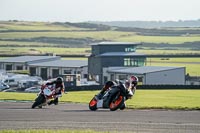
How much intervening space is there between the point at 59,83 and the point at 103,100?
105 inches

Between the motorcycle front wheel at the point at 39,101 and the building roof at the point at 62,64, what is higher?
the motorcycle front wheel at the point at 39,101

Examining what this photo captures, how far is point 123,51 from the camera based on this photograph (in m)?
89.2

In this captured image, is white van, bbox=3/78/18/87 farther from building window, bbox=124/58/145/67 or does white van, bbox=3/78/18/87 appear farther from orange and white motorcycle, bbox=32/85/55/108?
orange and white motorcycle, bbox=32/85/55/108

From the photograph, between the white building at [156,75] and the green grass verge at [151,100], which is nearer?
the green grass verge at [151,100]

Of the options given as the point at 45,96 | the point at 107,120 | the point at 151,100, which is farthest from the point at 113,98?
the point at 151,100

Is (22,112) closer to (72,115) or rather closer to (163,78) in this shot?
(72,115)

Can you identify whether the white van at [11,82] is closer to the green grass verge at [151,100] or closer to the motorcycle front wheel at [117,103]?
the green grass verge at [151,100]

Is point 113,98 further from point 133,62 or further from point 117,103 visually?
point 133,62

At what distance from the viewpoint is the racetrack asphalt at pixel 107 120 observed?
16.8 metres

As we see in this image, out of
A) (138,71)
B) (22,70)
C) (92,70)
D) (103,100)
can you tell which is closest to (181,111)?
(103,100)

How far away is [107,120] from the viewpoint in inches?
731

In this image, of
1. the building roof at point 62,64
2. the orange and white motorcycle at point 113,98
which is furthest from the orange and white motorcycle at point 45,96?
the building roof at point 62,64

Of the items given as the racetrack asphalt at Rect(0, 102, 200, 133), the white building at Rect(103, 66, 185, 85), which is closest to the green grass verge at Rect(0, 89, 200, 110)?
the racetrack asphalt at Rect(0, 102, 200, 133)

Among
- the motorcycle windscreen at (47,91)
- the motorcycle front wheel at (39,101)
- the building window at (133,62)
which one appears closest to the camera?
the motorcycle front wheel at (39,101)
